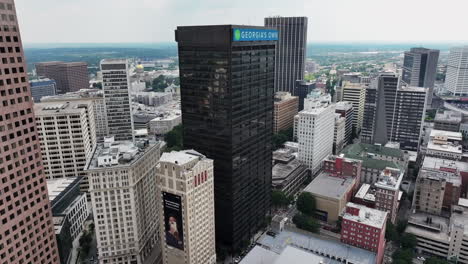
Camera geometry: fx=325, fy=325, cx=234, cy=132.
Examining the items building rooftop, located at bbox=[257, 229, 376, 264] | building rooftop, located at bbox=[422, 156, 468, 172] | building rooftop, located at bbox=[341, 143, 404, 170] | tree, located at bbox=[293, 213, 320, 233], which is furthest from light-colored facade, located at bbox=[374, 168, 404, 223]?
building rooftop, located at bbox=[422, 156, 468, 172]

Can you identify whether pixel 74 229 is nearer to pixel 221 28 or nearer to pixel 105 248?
pixel 105 248

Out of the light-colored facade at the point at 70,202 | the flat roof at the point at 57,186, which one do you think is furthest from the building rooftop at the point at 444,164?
the flat roof at the point at 57,186

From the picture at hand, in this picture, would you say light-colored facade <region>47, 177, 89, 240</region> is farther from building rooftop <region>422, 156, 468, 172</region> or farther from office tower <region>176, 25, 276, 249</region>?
building rooftop <region>422, 156, 468, 172</region>

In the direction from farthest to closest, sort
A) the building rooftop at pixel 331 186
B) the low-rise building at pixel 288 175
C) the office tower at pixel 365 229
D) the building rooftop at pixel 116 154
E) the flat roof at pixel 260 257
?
the low-rise building at pixel 288 175, the building rooftop at pixel 331 186, the office tower at pixel 365 229, the building rooftop at pixel 116 154, the flat roof at pixel 260 257

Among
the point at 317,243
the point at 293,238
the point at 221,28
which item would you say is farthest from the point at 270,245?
the point at 221,28

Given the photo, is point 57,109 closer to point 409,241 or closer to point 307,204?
point 307,204

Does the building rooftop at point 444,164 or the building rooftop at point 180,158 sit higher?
the building rooftop at point 180,158

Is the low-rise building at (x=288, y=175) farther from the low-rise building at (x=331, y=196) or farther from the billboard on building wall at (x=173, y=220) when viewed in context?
the billboard on building wall at (x=173, y=220)
